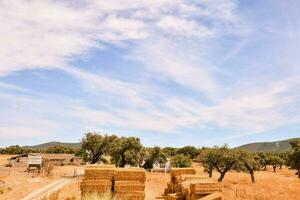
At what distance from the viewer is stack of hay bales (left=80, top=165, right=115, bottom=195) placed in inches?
738

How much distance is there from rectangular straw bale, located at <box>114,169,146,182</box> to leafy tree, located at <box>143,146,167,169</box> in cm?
4880

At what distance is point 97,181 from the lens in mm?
18875

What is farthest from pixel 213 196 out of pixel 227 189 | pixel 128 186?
pixel 227 189

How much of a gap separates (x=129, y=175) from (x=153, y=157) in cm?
5074

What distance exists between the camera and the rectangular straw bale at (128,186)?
1914 cm

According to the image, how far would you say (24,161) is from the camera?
282ft

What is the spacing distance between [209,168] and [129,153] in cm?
1881

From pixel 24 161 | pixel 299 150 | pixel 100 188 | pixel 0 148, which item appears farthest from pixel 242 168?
pixel 0 148

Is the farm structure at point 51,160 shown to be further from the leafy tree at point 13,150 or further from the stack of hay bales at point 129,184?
the stack of hay bales at point 129,184

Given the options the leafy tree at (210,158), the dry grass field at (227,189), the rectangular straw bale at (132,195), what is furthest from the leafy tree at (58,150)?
the rectangular straw bale at (132,195)

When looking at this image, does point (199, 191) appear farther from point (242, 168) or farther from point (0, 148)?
point (0, 148)

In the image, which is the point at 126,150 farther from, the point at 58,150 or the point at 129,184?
the point at 58,150

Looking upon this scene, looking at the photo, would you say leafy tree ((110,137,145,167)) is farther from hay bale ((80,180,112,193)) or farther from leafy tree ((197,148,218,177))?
hay bale ((80,180,112,193))

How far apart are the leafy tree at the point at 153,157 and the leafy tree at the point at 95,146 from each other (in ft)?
26.1
